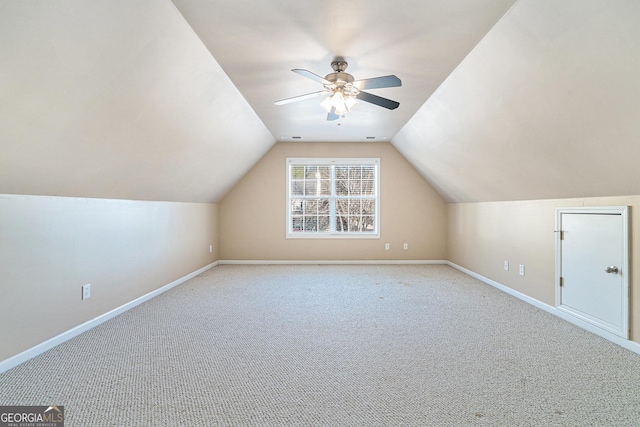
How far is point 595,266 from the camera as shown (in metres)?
2.62

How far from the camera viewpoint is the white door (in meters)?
2.37

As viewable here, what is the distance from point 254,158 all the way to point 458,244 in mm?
3970

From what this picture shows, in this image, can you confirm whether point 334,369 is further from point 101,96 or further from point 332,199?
point 332,199

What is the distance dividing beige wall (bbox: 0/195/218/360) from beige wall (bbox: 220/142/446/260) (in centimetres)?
171

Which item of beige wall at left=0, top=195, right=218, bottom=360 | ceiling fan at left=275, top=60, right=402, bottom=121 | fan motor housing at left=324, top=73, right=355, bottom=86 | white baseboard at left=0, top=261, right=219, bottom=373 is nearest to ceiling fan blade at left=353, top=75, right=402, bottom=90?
ceiling fan at left=275, top=60, right=402, bottom=121

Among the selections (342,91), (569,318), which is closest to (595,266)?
(569,318)

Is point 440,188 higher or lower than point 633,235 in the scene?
higher

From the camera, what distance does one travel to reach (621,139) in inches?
75.9

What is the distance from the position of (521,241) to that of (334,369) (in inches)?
117

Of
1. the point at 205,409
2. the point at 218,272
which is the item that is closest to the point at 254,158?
the point at 218,272

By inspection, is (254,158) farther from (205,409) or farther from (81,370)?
(205,409)

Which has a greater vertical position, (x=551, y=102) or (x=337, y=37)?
(x=337, y=37)

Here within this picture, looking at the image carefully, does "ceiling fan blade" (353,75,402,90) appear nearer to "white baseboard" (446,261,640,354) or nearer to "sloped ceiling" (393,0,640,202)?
"sloped ceiling" (393,0,640,202)

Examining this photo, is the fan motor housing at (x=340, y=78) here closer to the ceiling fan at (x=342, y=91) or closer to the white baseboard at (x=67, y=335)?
the ceiling fan at (x=342, y=91)
